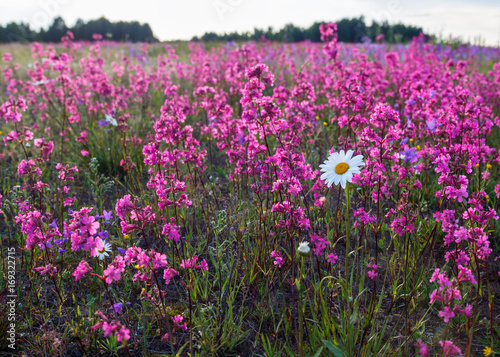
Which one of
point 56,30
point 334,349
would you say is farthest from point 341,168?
point 56,30

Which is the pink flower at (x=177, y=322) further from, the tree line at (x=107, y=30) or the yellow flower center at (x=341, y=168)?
the tree line at (x=107, y=30)

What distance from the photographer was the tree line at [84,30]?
1800 inches

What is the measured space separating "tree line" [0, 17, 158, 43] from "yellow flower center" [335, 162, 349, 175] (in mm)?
48006

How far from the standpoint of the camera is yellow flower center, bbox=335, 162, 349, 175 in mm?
1770

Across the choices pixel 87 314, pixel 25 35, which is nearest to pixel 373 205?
pixel 87 314

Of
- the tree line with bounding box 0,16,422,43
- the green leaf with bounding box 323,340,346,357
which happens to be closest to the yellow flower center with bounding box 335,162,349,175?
the green leaf with bounding box 323,340,346,357

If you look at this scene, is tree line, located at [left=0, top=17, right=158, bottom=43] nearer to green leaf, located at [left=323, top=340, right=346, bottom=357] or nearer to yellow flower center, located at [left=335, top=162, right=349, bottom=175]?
yellow flower center, located at [left=335, top=162, right=349, bottom=175]

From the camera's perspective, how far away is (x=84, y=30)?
161ft

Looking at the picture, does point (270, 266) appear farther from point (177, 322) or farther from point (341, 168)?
point (341, 168)

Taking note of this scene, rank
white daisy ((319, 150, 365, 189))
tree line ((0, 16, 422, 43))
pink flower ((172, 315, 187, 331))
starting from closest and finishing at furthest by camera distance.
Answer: white daisy ((319, 150, 365, 189)) < pink flower ((172, 315, 187, 331)) < tree line ((0, 16, 422, 43))

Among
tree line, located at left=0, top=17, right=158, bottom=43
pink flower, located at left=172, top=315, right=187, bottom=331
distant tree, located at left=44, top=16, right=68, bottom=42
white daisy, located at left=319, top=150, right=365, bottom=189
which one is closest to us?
white daisy, located at left=319, top=150, right=365, bottom=189

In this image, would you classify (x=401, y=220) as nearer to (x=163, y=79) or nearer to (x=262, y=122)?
(x=262, y=122)

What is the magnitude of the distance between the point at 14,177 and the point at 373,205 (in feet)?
13.7

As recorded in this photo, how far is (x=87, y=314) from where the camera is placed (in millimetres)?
2453
